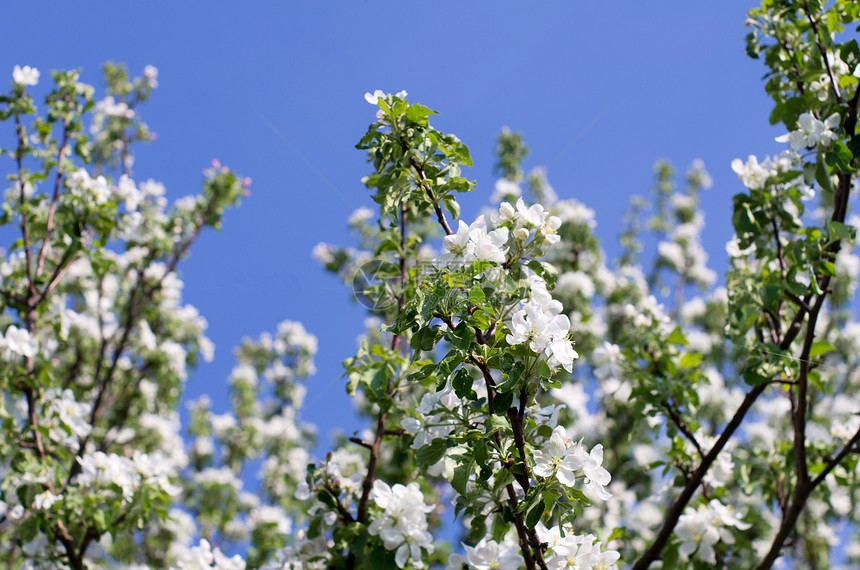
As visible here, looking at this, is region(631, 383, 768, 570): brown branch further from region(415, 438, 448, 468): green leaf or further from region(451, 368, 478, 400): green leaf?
region(451, 368, 478, 400): green leaf

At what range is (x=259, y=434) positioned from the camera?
8.70 metres

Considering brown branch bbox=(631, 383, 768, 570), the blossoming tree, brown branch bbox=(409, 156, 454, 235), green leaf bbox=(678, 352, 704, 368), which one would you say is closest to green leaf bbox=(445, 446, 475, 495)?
the blossoming tree

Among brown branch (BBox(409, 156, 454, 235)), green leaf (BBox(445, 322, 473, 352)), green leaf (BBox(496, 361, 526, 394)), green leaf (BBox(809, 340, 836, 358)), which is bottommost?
green leaf (BBox(496, 361, 526, 394))

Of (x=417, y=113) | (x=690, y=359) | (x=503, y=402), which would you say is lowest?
(x=503, y=402)

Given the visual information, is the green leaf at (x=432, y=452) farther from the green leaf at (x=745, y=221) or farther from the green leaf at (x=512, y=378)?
the green leaf at (x=745, y=221)

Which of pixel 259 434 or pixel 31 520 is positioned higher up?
pixel 259 434

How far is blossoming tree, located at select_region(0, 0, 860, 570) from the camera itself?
193 cm

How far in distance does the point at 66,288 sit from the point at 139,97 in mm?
2182

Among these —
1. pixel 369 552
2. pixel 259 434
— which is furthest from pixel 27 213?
pixel 259 434

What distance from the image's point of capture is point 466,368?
74.4 inches

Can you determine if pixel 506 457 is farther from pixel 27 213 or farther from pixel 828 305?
pixel 828 305

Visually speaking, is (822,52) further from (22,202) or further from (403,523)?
(22,202)

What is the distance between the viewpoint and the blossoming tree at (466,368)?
193cm

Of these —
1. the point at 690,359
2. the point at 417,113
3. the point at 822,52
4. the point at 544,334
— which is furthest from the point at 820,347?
the point at 417,113
